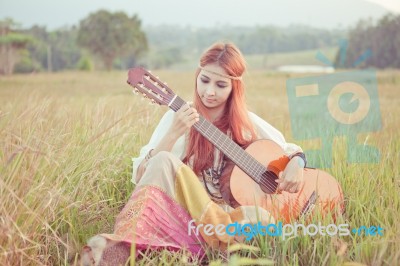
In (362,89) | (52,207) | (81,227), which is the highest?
(362,89)

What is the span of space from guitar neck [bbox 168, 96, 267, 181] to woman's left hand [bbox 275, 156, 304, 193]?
9 cm

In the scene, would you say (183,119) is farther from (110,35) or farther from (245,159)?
(110,35)

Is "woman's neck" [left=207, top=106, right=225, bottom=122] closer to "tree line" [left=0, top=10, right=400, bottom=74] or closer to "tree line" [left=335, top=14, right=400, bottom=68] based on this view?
"tree line" [left=0, top=10, right=400, bottom=74]

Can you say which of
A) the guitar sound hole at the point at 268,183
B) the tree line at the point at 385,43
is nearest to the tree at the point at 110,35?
the tree line at the point at 385,43

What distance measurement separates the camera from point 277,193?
2.15m

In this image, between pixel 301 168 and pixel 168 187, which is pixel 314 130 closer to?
pixel 301 168

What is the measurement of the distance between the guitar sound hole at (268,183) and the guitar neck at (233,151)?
1.0 inches

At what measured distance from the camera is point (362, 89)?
2.49m

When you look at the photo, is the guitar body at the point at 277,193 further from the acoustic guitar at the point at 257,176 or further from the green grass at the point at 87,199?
the green grass at the point at 87,199

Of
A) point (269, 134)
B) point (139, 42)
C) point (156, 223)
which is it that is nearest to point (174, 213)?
point (156, 223)

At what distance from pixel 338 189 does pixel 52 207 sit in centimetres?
115

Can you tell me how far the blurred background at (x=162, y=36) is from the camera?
9.84 meters

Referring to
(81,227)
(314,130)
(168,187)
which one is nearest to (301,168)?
(168,187)

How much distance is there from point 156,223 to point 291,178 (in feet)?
1.91
